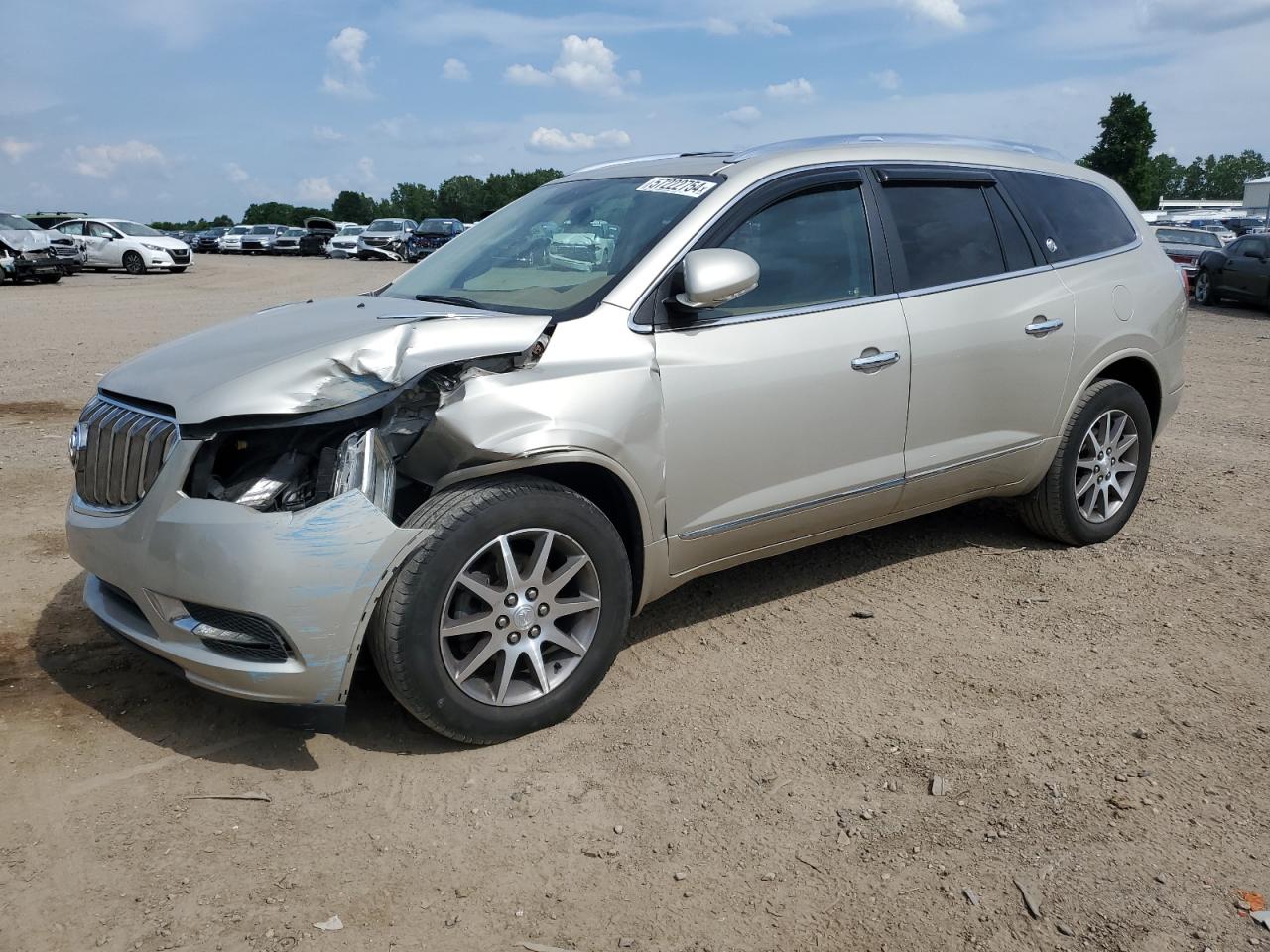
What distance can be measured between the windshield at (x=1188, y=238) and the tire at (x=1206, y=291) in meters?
1.99

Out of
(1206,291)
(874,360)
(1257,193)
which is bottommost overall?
(1206,291)

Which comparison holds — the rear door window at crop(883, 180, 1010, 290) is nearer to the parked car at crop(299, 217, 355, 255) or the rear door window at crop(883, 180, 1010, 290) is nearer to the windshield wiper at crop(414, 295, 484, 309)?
the windshield wiper at crop(414, 295, 484, 309)

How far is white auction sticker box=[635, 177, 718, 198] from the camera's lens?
3.96 metres

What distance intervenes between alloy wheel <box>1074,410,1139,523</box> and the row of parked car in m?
31.0

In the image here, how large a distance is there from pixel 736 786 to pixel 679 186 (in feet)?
7.23

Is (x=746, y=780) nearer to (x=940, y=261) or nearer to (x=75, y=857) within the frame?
(x=75, y=857)

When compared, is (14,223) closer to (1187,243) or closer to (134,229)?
(134,229)

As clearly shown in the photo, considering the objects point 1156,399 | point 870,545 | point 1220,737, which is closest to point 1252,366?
point 1156,399

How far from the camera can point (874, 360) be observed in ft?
13.5

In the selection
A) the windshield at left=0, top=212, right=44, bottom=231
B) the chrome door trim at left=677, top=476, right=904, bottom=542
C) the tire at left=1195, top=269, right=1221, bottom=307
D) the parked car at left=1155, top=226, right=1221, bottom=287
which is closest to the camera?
the chrome door trim at left=677, top=476, right=904, bottom=542

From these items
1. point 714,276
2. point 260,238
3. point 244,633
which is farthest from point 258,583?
point 260,238

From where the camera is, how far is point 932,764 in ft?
11.1

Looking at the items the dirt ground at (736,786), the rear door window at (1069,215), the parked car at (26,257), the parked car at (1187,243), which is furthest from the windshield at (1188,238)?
the parked car at (26,257)

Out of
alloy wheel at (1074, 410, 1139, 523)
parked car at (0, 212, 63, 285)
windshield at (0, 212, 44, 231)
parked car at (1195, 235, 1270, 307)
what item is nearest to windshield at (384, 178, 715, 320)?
alloy wheel at (1074, 410, 1139, 523)
